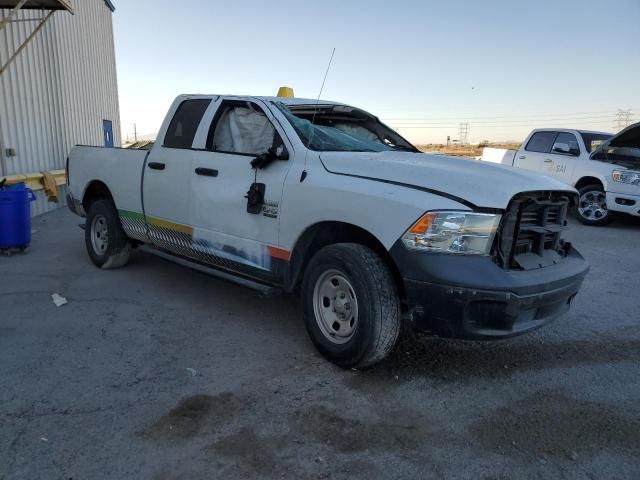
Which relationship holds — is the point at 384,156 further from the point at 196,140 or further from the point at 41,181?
the point at 41,181

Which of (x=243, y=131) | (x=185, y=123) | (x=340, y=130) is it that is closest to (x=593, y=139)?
(x=340, y=130)

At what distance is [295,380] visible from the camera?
3406 mm

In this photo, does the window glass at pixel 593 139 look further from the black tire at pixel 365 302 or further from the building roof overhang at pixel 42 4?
Result: the building roof overhang at pixel 42 4

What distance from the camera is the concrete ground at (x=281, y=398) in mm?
2537

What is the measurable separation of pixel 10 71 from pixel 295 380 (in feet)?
29.5

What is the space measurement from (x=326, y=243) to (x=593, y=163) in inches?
345

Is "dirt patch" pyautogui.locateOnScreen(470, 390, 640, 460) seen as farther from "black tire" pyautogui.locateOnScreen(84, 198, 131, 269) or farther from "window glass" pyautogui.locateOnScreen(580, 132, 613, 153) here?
"window glass" pyautogui.locateOnScreen(580, 132, 613, 153)

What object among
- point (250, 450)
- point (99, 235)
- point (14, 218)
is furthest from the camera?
point (14, 218)

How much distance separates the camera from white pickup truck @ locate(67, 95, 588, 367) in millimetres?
3029

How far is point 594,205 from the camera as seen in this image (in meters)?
10.6

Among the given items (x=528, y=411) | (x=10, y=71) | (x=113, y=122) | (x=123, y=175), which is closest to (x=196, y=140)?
(x=123, y=175)

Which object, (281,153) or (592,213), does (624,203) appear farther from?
(281,153)

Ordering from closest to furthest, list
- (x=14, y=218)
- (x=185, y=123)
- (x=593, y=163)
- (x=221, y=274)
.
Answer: (x=221, y=274) → (x=185, y=123) → (x=14, y=218) → (x=593, y=163)

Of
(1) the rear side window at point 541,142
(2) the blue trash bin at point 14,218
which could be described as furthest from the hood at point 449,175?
(1) the rear side window at point 541,142
